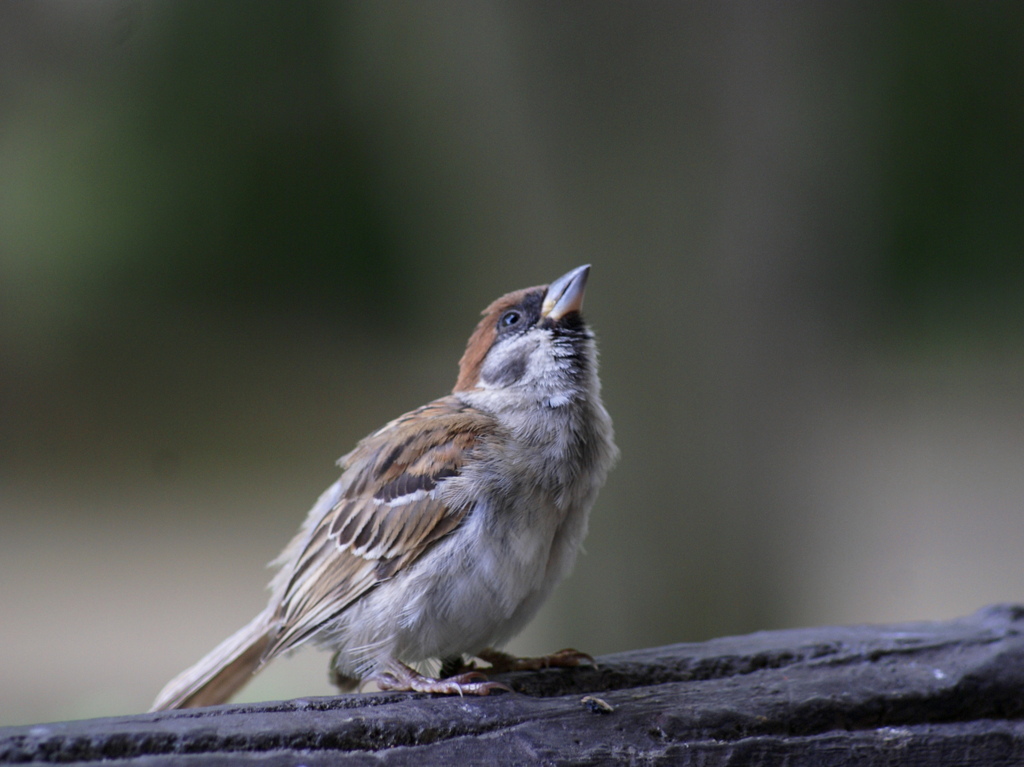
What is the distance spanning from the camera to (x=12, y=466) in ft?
17.5

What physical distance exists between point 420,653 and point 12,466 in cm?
421

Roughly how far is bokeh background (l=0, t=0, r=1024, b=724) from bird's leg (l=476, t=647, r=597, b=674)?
176 centimetres

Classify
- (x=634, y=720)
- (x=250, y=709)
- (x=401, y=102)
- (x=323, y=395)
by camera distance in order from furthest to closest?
(x=323, y=395), (x=401, y=102), (x=634, y=720), (x=250, y=709)

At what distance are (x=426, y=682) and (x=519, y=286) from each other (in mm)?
2456

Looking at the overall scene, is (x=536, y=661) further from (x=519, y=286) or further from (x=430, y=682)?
(x=519, y=286)

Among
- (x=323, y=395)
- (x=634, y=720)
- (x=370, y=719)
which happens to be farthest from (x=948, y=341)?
(x=370, y=719)

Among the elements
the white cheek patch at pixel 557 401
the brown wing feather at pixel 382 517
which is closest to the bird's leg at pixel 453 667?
the brown wing feather at pixel 382 517

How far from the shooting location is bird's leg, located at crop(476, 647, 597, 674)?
7.43 feet

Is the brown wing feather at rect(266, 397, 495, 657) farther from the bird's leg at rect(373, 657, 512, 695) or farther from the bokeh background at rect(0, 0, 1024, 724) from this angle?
the bokeh background at rect(0, 0, 1024, 724)

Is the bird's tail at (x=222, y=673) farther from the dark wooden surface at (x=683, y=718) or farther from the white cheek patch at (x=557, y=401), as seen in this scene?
the white cheek patch at (x=557, y=401)

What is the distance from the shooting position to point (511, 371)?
92.7 inches

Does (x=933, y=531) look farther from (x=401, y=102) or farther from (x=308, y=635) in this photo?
(x=308, y=635)

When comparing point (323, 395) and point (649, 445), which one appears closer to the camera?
point (649, 445)

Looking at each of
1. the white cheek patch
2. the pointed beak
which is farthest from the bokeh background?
the white cheek patch
